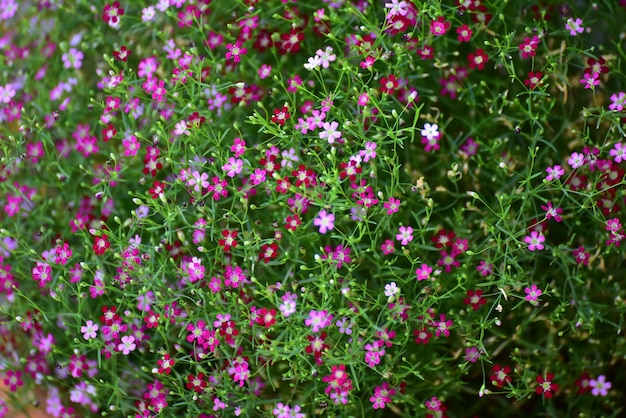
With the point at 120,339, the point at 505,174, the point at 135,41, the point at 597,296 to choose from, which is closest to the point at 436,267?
the point at 505,174

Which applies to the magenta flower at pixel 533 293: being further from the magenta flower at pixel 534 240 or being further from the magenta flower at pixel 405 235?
the magenta flower at pixel 405 235

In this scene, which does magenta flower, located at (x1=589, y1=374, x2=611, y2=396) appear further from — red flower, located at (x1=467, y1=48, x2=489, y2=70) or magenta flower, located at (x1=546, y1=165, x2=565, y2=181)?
red flower, located at (x1=467, y1=48, x2=489, y2=70)

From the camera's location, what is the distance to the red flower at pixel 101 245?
1.57 m

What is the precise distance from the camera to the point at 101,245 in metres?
1.58

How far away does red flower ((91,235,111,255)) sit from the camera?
1.57 metres

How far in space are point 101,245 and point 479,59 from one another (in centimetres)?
85

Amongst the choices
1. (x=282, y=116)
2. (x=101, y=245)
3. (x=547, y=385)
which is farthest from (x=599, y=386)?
(x=101, y=245)

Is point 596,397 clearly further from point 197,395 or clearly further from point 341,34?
point 341,34

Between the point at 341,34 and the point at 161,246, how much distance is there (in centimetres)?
64

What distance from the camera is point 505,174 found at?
67.6 inches

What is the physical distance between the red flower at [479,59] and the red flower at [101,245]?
83cm

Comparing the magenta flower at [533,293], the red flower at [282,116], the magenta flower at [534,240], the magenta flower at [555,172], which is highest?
the red flower at [282,116]

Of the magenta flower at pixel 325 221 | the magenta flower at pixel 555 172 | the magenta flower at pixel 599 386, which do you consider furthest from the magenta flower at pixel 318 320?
the magenta flower at pixel 599 386

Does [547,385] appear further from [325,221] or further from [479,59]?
[479,59]
